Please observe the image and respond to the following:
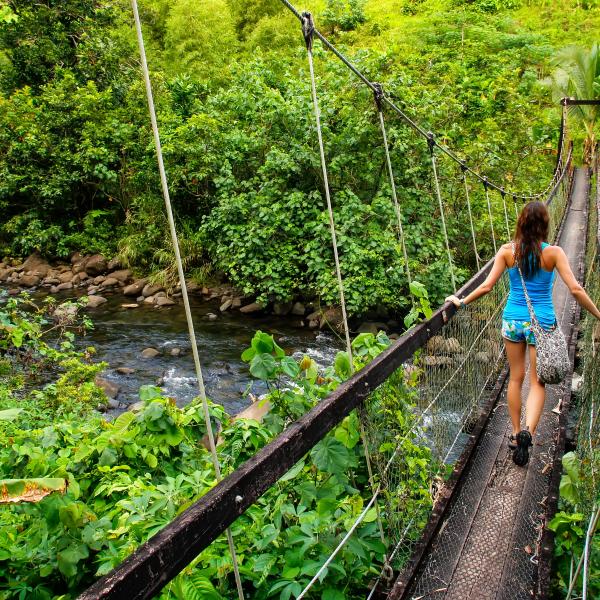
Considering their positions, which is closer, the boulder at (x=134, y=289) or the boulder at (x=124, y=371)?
the boulder at (x=124, y=371)

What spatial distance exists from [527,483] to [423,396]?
23.0 inches

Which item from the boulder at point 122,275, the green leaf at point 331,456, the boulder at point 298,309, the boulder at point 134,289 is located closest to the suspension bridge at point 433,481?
the green leaf at point 331,456

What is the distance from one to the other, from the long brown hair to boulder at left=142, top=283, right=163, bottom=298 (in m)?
7.30

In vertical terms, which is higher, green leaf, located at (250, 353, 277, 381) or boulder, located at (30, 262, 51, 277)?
green leaf, located at (250, 353, 277, 381)

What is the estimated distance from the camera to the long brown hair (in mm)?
1994

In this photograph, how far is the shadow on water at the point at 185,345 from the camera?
221 inches

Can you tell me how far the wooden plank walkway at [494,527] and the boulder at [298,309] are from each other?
16.4ft

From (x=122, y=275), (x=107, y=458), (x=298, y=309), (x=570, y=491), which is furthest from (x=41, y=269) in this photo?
(x=570, y=491)

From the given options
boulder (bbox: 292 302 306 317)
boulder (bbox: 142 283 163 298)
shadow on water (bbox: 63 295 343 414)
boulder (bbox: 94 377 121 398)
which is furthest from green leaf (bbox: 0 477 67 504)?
boulder (bbox: 142 283 163 298)

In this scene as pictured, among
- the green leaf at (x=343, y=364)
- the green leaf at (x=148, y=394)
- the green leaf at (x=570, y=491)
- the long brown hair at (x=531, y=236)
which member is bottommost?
the green leaf at (x=570, y=491)

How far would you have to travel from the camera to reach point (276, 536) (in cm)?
137

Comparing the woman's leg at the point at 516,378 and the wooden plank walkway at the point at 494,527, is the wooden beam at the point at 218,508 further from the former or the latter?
the woman's leg at the point at 516,378

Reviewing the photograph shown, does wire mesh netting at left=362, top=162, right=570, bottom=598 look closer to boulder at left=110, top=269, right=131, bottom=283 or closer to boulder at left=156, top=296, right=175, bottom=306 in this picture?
boulder at left=156, top=296, right=175, bottom=306

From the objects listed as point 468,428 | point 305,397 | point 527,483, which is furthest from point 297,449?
point 468,428
